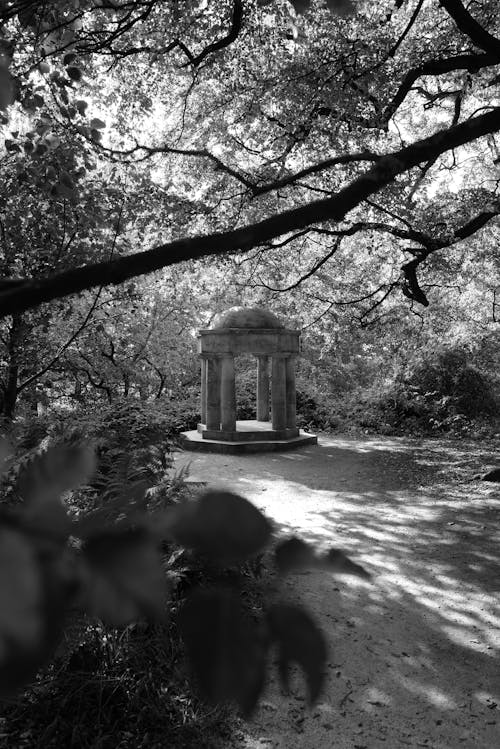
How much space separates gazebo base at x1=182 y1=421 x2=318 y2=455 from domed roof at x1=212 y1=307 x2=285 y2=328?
2.74 m

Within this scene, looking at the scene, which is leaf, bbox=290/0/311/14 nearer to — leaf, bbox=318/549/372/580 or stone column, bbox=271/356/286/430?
leaf, bbox=318/549/372/580

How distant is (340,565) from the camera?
1.72 ft

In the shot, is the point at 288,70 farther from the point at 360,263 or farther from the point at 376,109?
the point at 360,263

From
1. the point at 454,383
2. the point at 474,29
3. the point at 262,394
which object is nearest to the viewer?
the point at 474,29

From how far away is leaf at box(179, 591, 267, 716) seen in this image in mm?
428

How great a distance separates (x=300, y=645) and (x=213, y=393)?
47.6 ft

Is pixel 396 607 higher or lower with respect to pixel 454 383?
lower

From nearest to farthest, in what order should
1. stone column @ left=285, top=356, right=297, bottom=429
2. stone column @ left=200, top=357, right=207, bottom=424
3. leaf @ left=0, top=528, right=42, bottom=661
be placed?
leaf @ left=0, top=528, right=42, bottom=661
stone column @ left=285, top=356, right=297, bottom=429
stone column @ left=200, top=357, right=207, bottom=424

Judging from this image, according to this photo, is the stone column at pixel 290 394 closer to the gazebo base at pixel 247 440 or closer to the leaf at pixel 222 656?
the gazebo base at pixel 247 440

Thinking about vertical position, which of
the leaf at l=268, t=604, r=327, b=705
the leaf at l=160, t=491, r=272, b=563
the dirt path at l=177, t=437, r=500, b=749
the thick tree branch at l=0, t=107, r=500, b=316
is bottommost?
the dirt path at l=177, t=437, r=500, b=749

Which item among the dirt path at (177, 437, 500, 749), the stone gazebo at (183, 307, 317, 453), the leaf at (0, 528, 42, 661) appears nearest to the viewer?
the leaf at (0, 528, 42, 661)

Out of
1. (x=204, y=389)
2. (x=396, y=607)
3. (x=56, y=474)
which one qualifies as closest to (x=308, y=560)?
(x=56, y=474)

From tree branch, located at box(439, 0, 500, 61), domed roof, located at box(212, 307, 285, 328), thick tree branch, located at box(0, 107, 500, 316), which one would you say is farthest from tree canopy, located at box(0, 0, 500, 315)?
thick tree branch, located at box(0, 107, 500, 316)

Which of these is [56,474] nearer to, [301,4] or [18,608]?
[18,608]
